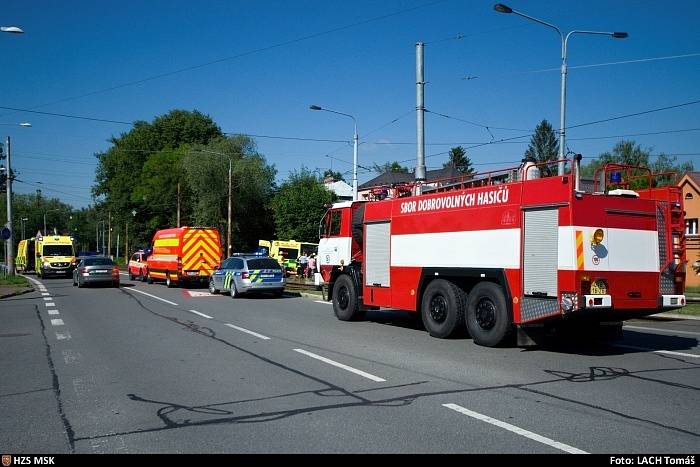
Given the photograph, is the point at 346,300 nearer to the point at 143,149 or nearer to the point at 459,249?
the point at 459,249

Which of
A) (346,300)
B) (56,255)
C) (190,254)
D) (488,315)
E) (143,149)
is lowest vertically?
(346,300)

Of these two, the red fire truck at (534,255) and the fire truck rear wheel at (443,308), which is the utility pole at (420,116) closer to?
the red fire truck at (534,255)

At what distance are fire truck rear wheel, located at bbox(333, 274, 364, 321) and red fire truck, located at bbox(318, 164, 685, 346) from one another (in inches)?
80.3

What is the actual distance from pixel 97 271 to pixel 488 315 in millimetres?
23978

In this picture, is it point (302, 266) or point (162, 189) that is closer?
point (302, 266)

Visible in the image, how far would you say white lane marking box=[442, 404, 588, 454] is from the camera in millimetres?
5195

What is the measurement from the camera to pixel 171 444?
213 inches

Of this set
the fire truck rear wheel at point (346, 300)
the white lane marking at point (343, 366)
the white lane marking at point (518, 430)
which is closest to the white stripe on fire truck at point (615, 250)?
the white lane marking at point (343, 366)

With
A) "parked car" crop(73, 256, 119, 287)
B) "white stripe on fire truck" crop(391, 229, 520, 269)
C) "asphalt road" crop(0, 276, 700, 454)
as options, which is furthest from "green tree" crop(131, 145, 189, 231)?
"white stripe on fire truck" crop(391, 229, 520, 269)

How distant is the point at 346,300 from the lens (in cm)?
1563

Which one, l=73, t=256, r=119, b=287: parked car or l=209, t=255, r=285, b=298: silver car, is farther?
l=73, t=256, r=119, b=287: parked car

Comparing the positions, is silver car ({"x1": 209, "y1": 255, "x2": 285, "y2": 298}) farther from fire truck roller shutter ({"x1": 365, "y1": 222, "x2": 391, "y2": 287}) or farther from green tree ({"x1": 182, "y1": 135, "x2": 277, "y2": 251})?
green tree ({"x1": 182, "y1": 135, "x2": 277, "y2": 251})

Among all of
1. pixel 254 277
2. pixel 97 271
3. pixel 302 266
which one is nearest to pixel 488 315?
pixel 254 277

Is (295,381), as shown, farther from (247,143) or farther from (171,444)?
(247,143)
